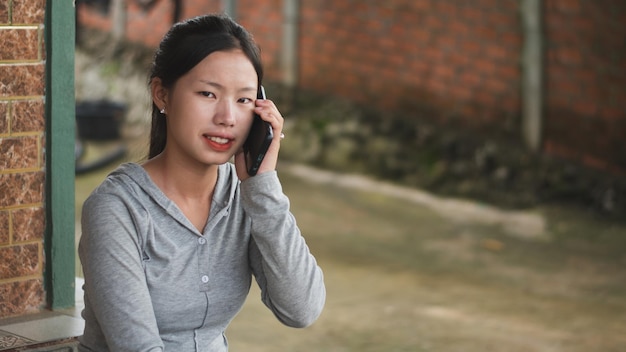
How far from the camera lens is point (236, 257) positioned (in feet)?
6.89

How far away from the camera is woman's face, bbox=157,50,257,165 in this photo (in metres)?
2.02

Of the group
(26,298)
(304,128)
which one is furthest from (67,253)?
(304,128)

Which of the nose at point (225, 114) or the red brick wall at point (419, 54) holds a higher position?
the nose at point (225, 114)

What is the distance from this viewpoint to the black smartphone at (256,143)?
202cm

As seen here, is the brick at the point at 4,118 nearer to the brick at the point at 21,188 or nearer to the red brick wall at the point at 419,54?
the brick at the point at 21,188

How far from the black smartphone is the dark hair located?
102 millimetres

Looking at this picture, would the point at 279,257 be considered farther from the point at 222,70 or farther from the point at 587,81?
the point at 587,81

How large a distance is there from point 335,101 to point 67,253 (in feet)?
15.6

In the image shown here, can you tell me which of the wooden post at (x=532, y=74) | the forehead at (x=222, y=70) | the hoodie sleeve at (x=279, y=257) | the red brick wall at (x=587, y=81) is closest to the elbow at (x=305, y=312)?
the hoodie sleeve at (x=279, y=257)

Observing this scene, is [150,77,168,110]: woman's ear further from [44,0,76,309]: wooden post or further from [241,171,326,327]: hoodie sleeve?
[44,0,76,309]: wooden post

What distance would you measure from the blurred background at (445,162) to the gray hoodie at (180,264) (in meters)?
2.24

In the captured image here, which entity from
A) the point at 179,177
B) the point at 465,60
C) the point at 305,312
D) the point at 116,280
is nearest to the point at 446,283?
the point at 465,60

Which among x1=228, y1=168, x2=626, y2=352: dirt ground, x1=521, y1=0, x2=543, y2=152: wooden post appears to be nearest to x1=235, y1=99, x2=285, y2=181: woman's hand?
x1=228, y1=168, x2=626, y2=352: dirt ground

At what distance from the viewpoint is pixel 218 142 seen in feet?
6.70
